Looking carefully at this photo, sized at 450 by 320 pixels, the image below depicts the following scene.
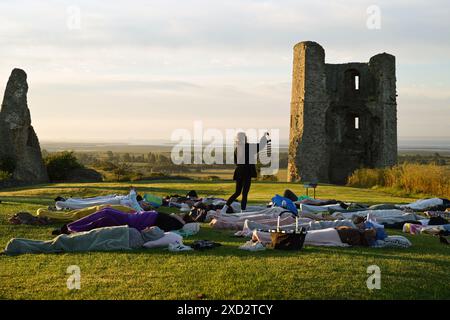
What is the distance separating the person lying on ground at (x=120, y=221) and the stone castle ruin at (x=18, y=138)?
71.1 feet

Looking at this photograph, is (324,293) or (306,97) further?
(306,97)

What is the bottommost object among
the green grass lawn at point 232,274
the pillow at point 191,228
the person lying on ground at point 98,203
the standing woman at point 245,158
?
the green grass lawn at point 232,274

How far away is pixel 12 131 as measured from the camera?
3303 centimetres

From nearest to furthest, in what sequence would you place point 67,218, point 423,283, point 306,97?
point 423,283, point 67,218, point 306,97

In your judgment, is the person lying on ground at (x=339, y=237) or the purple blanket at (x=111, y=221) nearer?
the person lying on ground at (x=339, y=237)

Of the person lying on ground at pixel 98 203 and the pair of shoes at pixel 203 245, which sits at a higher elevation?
the person lying on ground at pixel 98 203

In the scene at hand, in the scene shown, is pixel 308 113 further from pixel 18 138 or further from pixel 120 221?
pixel 120 221

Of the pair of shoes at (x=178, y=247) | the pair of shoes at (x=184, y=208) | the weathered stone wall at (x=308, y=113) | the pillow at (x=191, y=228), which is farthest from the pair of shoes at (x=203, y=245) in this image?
the weathered stone wall at (x=308, y=113)

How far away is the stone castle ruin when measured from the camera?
32.3m

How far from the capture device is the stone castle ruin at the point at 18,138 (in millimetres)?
32312

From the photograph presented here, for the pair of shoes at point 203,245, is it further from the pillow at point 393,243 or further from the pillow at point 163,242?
the pillow at point 393,243
